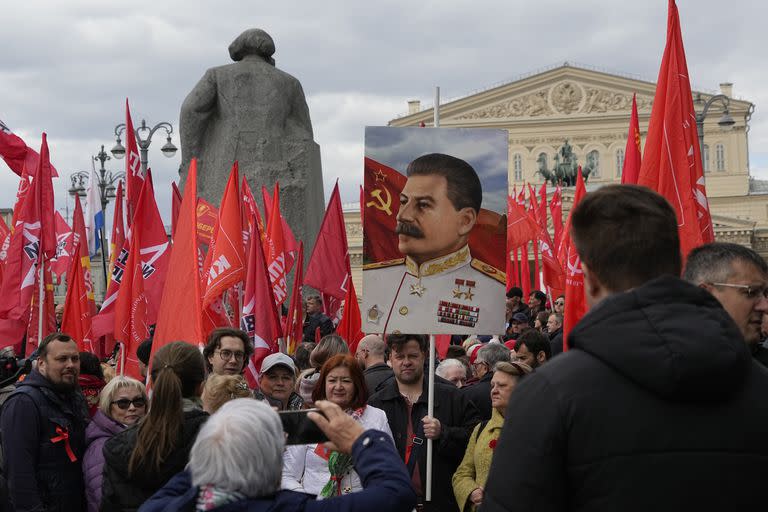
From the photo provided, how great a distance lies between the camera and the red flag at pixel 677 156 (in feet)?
21.2

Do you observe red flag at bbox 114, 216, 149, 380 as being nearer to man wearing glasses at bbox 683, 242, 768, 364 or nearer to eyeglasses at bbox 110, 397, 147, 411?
eyeglasses at bbox 110, 397, 147, 411

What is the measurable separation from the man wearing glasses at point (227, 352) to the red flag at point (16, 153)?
428 centimetres

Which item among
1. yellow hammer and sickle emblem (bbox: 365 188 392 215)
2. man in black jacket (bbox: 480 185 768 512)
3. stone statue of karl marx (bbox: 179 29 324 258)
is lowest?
man in black jacket (bbox: 480 185 768 512)

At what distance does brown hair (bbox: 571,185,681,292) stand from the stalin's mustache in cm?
273

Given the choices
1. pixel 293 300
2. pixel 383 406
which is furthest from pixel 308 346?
pixel 383 406

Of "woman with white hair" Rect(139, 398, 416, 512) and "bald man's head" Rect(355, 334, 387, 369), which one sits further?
"bald man's head" Rect(355, 334, 387, 369)

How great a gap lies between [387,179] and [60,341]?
160cm

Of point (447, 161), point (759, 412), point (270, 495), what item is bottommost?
point (270, 495)

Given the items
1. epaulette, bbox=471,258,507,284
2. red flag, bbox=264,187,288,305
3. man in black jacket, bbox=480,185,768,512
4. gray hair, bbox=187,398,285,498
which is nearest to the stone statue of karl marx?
red flag, bbox=264,187,288,305

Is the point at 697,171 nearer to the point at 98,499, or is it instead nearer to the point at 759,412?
the point at 98,499

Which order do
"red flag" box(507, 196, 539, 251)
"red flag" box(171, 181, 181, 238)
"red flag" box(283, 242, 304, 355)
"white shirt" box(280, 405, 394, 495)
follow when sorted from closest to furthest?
"white shirt" box(280, 405, 394, 495) → "red flag" box(283, 242, 304, 355) → "red flag" box(171, 181, 181, 238) → "red flag" box(507, 196, 539, 251)

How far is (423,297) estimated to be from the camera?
4.98 m

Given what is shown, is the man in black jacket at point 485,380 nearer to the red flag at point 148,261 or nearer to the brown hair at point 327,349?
the brown hair at point 327,349

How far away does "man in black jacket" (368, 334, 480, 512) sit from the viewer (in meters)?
5.00
